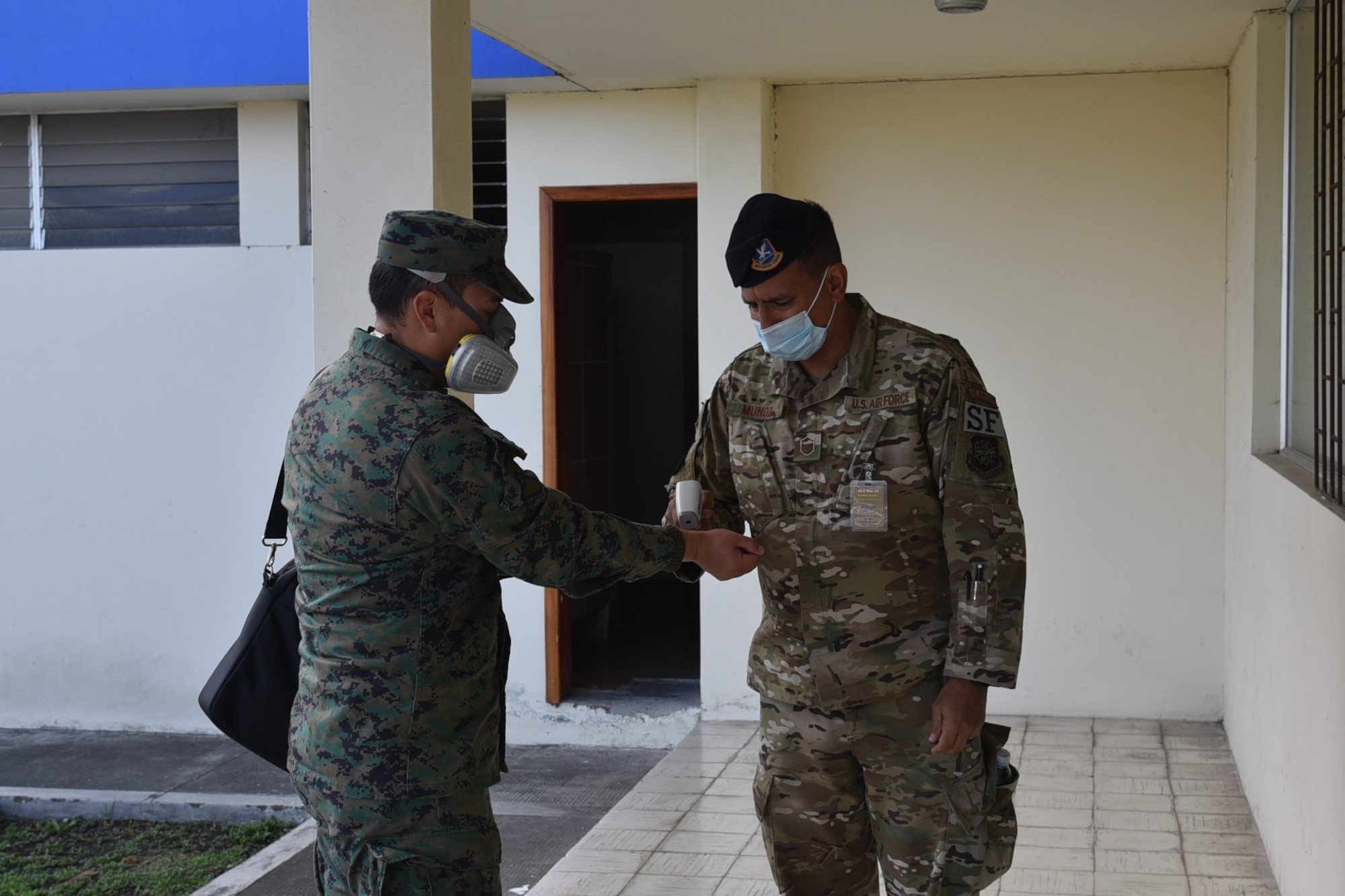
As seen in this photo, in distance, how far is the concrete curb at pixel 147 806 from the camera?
5.42 m

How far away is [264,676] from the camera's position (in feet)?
8.02

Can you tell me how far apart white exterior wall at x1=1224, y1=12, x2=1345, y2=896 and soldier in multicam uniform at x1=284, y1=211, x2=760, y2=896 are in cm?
189

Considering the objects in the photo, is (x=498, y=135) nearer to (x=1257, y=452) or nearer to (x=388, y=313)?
(x=1257, y=452)

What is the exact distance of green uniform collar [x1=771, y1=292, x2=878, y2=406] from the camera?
2457mm

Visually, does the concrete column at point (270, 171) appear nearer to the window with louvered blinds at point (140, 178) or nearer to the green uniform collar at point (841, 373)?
the window with louvered blinds at point (140, 178)

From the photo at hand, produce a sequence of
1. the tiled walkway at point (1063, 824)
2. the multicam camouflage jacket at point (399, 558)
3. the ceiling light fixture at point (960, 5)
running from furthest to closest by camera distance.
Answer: the ceiling light fixture at point (960, 5)
the tiled walkway at point (1063, 824)
the multicam camouflage jacket at point (399, 558)

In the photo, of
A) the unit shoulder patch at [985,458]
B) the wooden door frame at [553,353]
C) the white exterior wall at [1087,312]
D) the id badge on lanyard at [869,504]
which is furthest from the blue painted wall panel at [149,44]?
the unit shoulder patch at [985,458]

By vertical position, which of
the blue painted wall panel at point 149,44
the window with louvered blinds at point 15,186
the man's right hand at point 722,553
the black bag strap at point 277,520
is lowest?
the man's right hand at point 722,553

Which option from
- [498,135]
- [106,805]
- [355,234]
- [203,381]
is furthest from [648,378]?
[355,234]

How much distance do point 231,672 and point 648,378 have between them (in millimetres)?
6405

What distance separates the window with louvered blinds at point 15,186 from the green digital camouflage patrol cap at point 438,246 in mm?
5798

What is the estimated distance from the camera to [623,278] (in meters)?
8.74

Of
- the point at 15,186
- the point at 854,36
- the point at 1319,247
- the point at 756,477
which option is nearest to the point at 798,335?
the point at 756,477

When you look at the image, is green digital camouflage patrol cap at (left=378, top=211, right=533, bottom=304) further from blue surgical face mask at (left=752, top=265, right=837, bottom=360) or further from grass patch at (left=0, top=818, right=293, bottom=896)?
grass patch at (left=0, top=818, right=293, bottom=896)
